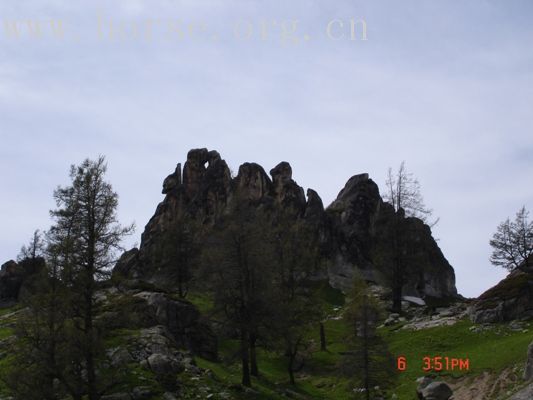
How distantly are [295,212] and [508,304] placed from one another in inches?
1690

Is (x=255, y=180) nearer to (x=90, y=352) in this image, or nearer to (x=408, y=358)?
(x=408, y=358)

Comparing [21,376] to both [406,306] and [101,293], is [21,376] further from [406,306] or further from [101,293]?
[406,306]

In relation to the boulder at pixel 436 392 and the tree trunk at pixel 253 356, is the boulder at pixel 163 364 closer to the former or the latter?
the tree trunk at pixel 253 356

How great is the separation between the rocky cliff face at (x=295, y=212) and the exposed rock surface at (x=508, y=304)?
30699 mm

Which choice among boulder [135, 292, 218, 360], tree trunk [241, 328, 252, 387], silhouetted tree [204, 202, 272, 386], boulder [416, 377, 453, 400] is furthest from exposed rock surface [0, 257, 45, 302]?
boulder [416, 377, 453, 400]

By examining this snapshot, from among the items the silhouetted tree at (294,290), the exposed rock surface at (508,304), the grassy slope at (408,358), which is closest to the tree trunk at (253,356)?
the grassy slope at (408,358)

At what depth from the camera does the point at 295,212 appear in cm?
9100

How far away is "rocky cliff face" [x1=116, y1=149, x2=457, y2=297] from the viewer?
321 ft

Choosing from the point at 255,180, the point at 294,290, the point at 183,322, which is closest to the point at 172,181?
the point at 255,180

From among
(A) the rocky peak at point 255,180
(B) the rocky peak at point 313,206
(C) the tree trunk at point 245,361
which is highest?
(A) the rocky peak at point 255,180

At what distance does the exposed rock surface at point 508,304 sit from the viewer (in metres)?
51.5

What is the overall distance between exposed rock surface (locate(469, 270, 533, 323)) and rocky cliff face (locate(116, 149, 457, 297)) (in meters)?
30.7

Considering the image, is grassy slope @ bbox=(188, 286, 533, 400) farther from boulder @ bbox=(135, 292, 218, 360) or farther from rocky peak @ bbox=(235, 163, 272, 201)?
rocky peak @ bbox=(235, 163, 272, 201)

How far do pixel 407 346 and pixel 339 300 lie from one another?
113ft
